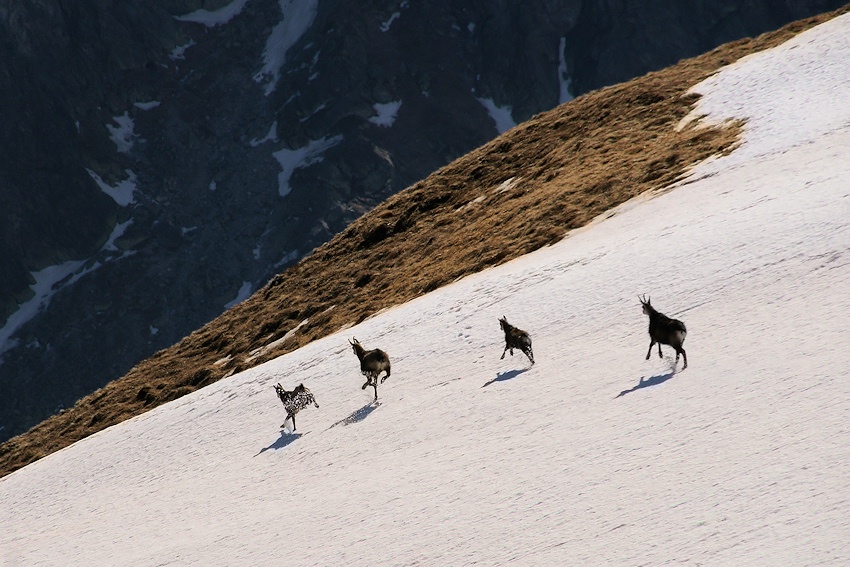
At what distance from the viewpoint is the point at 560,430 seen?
50.6ft

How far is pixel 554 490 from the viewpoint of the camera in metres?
13.6

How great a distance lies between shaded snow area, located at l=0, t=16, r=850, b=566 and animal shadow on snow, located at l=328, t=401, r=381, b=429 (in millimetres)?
136

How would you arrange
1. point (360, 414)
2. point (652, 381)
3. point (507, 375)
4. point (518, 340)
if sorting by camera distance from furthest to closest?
point (360, 414) → point (507, 375) → point (518, 340) → point (652, 381)

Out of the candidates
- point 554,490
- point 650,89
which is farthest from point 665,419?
point 650,89

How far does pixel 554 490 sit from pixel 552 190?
22.0 m

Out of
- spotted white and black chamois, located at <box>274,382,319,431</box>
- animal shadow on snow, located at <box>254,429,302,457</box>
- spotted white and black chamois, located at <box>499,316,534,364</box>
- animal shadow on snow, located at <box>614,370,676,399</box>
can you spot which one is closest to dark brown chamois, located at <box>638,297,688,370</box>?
animal shadow on snow, located at <box>614,370,676,399</box>

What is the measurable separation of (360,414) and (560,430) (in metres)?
6.15

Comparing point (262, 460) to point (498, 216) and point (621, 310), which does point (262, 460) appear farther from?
point (498, 216)

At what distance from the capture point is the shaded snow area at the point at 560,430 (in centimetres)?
1223

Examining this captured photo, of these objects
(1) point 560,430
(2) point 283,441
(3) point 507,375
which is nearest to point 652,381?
(1) point 560,430

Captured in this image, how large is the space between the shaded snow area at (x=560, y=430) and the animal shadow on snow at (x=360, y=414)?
136 millimetres

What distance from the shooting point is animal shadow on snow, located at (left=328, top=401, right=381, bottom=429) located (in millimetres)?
19984

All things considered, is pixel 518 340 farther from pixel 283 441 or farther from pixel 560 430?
pixel 283 441

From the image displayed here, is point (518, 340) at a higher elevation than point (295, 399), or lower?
lower
